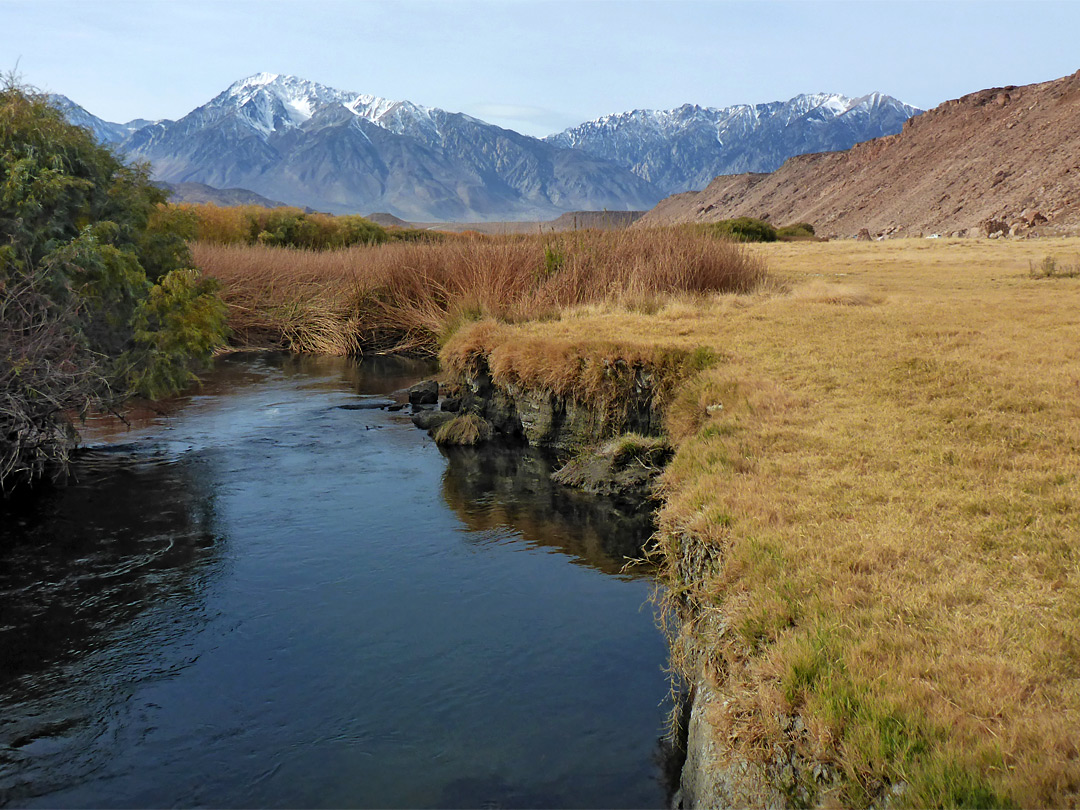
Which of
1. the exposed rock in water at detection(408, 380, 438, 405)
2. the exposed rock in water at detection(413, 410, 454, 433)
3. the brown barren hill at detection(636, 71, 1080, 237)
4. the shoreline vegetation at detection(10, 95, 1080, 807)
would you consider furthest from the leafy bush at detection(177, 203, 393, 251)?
the exposed rock in water at detection(413, 410, 454, 433)

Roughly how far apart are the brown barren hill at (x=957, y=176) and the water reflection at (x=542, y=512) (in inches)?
1304

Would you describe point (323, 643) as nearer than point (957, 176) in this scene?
Yes

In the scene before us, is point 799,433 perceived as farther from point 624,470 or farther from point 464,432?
point 464,432

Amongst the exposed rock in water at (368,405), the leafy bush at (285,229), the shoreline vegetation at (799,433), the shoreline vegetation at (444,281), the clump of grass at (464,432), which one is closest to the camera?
the shoreline vegetation at (799,433)

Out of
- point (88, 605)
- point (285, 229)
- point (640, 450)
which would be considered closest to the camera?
point (88, 605)

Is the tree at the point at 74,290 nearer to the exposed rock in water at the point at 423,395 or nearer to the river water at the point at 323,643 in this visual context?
the river water at the point at 323,643

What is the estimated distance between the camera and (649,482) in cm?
928

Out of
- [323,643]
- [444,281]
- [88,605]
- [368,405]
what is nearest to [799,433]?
[323,643]

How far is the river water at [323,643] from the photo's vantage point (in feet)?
14.7

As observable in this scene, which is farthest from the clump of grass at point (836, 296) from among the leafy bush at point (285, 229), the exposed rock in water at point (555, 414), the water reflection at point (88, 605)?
the leafy bush at point (285, 229)

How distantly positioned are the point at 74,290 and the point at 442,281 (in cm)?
1132

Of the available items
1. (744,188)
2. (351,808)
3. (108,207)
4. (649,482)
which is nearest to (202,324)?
(108,207)

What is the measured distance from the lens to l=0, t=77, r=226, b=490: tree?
8203mm

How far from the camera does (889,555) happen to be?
4.48 meters
